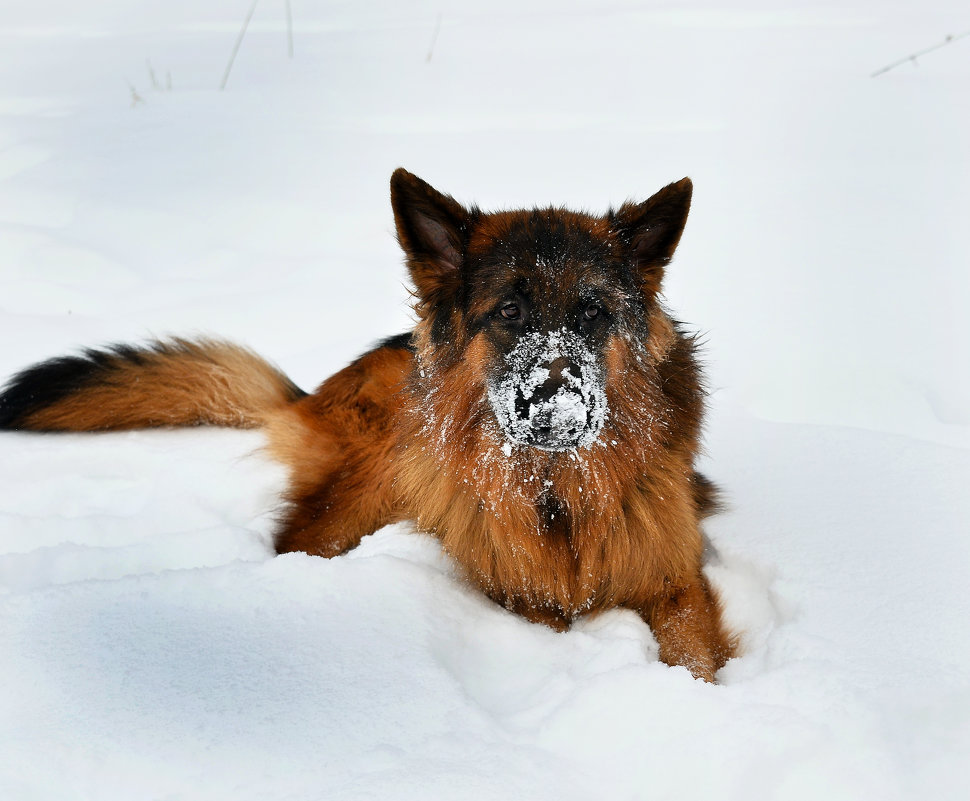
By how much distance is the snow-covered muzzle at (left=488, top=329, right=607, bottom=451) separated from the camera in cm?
276

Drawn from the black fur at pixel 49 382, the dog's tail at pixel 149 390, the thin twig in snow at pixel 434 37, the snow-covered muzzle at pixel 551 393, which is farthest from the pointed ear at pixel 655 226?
the thin twig in snow at pixel 434 37

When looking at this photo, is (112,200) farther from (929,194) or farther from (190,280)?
(929,194)

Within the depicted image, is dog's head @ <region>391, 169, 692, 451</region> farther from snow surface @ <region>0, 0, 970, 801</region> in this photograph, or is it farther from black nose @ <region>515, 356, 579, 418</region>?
snow surface @ <region>0, 0, 970, 801</region>

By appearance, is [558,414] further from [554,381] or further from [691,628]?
[691,628]

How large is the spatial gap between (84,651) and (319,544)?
4.54ft

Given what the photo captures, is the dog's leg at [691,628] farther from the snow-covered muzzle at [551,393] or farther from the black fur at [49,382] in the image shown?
the black fur at [49,382]

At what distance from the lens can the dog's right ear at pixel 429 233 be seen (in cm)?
303

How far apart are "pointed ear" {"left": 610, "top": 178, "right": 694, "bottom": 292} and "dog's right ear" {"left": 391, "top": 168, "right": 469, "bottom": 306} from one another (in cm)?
61

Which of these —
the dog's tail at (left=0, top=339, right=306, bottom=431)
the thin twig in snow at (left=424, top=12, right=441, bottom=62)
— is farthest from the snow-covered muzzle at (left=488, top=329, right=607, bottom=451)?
the thin twig in snow at (left=424, top=12, right=441, bottom=62)

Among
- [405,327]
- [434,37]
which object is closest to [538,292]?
[405,327]

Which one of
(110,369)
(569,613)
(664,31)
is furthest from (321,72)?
(569,613)

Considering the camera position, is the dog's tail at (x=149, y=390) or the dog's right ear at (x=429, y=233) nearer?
the dog's right ear at (x=429, y=233)

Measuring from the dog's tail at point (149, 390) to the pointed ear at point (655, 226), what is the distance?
2050 mm

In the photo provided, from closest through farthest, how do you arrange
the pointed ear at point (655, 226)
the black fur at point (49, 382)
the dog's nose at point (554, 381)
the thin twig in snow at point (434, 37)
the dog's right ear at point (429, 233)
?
the dog's nose at point (554, 381)
the dog's right ear at point (429, 233)
the pointed ear at point (655, 226)
the black fur at point (49, 382)
the thin twig in snow at point (434, 37)
